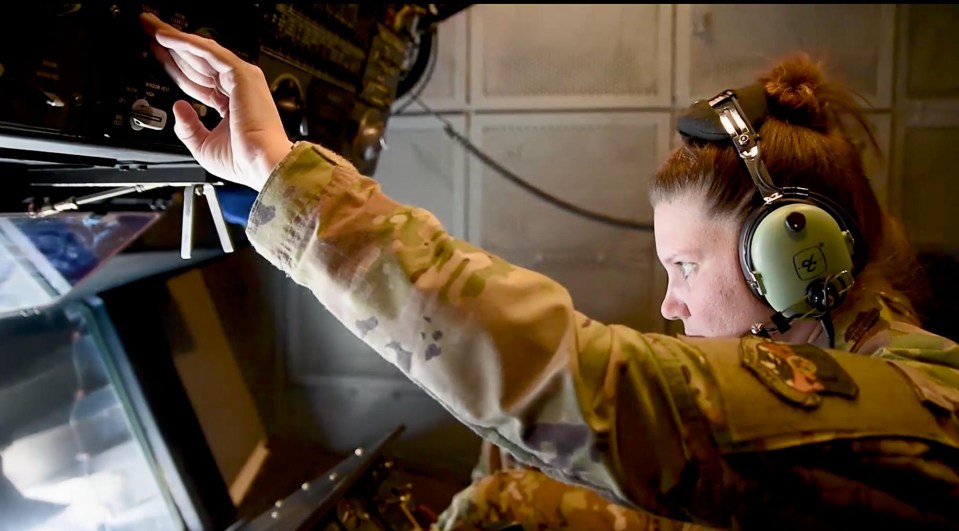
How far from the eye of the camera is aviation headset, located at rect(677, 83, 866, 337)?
824 millimetres

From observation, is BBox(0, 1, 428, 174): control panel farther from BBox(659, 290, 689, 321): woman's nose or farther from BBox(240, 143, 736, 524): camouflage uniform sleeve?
BBox(659, 290, 689, 321): woman's nose

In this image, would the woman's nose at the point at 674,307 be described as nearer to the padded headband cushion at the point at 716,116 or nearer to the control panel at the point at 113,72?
the padded headband cushion at the point at 716,116

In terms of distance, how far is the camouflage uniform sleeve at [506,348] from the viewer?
574mm

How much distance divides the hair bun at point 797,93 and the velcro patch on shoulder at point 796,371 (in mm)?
399

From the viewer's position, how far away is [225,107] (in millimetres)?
763

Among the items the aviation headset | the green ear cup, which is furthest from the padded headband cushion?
the green ear cup

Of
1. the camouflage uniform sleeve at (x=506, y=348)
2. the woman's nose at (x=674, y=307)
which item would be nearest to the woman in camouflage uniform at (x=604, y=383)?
the camouflage uniform sleeve at (x=506, y=348)

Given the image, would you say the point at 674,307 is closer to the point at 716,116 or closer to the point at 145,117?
the point at 716,116

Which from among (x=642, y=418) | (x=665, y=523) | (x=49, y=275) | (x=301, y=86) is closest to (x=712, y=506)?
(x=642, y=418)

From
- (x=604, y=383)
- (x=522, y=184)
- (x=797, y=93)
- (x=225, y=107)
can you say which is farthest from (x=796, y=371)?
(x=522, y=184)

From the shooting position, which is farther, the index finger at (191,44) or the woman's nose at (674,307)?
the woman's nose at (674,307)

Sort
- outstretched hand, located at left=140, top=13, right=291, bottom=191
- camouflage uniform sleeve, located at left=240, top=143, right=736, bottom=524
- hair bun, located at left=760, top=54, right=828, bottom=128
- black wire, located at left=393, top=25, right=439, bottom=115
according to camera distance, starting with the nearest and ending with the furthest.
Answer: camouflage uniform sleeve, located at left=240, top=143, right=736, bottom=524 < outstretched hand, located at left=140, top=13, right=291, bottom=191 < hair bun, located at left=760, top=54, right=828, bottom=128 < black wire, located at left=393, top=25, right=439, bottom=115

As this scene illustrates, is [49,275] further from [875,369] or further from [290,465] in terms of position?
[875,369]

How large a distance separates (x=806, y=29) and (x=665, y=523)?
1.68 metres
